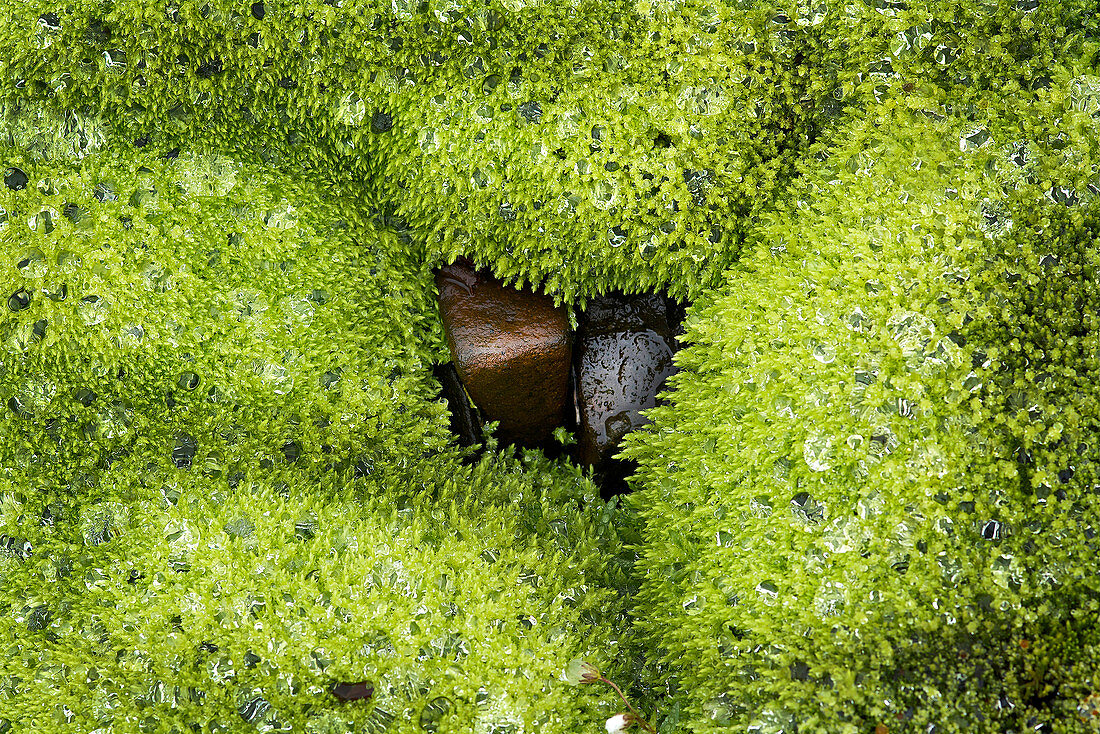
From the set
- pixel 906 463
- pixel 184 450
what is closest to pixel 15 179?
pixel 184 450

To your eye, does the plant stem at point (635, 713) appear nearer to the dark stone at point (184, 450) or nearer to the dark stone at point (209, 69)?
the dark stone at point (184, 450)

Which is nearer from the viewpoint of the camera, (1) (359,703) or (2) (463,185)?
(1) (359,703)

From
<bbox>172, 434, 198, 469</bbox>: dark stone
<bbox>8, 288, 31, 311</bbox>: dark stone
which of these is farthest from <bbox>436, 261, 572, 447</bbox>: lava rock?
<bbox>8, 288, 31, 311</bbox>: dark stone

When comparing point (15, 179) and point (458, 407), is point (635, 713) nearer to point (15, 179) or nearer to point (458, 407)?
point (458, 407)

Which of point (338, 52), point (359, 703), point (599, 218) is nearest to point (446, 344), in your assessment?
point (599, 218)

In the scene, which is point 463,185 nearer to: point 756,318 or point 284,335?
point 284,335
